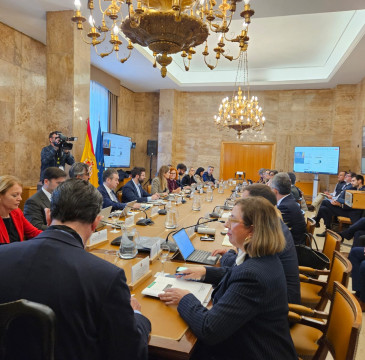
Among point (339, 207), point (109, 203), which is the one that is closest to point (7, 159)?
point (109, 203)

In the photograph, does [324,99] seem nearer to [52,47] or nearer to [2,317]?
[52,47]

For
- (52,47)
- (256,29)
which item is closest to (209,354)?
(52,47)

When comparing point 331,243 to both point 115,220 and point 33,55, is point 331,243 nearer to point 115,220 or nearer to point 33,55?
point 115,220

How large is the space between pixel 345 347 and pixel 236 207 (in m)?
0.77

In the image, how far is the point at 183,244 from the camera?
2090 millimetres

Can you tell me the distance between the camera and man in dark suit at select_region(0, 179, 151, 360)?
2.83 feet

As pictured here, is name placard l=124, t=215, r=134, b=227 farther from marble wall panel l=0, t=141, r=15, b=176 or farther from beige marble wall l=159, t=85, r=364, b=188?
beige marble wall l=159, t=85, r=364, b=188

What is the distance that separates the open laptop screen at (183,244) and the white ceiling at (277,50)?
13.5ft

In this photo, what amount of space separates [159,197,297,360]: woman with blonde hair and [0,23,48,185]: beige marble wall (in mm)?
5116

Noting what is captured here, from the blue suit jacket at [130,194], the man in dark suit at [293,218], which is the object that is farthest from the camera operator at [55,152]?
the man in dark suit at [293,218]

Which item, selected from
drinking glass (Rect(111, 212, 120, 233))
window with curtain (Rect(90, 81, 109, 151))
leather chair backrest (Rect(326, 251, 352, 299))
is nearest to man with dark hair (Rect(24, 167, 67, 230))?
drinking glass (Rect(111, 212, 120, 233))

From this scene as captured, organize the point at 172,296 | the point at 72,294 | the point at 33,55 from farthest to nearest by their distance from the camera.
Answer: the point at 33,55, the point at 172,296, the point at 72,294

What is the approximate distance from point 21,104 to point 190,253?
5433 mm

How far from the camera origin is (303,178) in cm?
1002
